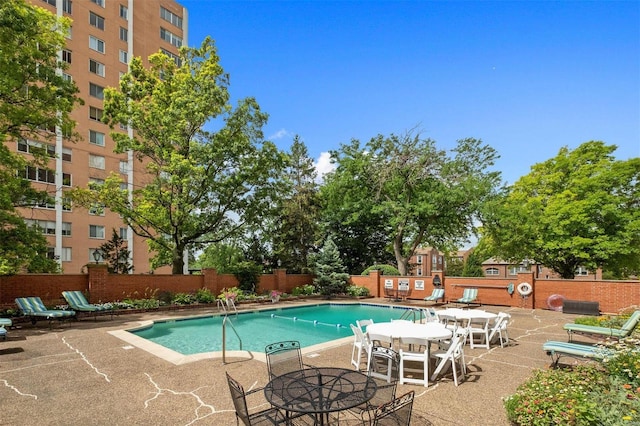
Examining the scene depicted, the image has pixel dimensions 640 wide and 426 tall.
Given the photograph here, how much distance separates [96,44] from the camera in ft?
95.2

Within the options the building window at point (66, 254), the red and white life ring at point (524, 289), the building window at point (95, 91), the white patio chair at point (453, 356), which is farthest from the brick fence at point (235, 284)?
the building window at point (95, 91)

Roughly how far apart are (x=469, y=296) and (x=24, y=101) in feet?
69.8

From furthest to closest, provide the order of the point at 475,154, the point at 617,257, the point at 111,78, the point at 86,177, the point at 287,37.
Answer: the point at 111,78, the point at 86,177, the point at 475,154, the point at 617,257, the point at 287,37

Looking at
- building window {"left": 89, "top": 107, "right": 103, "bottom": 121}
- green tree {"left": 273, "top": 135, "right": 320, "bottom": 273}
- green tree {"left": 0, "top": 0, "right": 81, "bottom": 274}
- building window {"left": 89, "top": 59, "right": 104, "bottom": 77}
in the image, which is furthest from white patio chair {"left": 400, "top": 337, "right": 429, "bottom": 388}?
building window {"left": 89, "top": 59, "right": 104, "bottom": 77}

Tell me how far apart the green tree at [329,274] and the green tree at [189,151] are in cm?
626

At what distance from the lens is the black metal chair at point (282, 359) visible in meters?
5.09

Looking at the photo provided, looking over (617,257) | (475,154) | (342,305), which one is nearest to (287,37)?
(342,305)

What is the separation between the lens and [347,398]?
11.5 ft

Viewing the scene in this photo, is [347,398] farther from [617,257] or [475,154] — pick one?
[617,257]

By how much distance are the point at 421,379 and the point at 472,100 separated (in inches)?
355

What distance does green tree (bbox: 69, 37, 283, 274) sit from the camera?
17047mm

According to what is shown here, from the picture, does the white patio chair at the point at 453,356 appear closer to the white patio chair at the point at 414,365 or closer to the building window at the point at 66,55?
the white patio chair at the point at 414,365

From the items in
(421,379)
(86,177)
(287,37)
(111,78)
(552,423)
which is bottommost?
(421,379)

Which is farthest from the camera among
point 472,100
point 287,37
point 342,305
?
point 342,305
